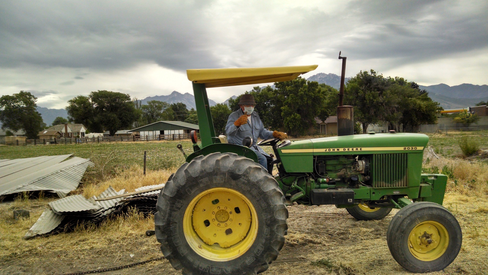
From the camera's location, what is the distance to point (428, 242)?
3203 mm

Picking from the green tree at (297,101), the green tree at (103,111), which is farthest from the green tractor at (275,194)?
the green tree at (103,111)

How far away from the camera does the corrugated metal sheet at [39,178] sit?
6.82 m

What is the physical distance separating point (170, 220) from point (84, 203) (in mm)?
3242

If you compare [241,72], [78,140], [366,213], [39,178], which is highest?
[241,72]

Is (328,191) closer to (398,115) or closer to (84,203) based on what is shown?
(84,203)

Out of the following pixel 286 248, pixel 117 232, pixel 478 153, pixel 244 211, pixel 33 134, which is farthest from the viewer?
pixel 33 134

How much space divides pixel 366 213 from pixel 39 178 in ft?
24.7

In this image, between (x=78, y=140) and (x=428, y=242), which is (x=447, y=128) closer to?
(x=428, y=242)

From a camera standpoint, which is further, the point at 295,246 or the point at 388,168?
the point at 295,246

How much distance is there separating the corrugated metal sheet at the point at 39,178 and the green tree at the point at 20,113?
57.5m

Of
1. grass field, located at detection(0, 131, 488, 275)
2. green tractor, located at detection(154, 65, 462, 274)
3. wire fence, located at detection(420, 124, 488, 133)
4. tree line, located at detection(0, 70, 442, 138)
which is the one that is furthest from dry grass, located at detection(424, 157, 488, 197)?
wire fence, located at detection(420, 124, 488, 133)

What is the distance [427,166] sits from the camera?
28.3 ft

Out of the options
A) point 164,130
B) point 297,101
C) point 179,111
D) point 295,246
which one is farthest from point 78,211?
point 179,111

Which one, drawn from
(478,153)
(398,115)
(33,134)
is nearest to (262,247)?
(478,153)
